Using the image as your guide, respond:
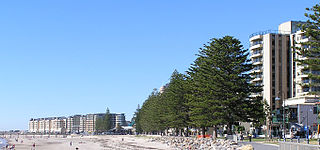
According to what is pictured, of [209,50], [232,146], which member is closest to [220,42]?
[209,50]

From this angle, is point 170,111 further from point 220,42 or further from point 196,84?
point 220,42

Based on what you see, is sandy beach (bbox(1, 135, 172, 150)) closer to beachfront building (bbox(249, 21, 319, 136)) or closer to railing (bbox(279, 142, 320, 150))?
beachfront building (bbox(249, 21, 319, 136))

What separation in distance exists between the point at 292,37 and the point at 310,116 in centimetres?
2871

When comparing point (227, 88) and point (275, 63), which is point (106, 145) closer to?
point (275, 63)

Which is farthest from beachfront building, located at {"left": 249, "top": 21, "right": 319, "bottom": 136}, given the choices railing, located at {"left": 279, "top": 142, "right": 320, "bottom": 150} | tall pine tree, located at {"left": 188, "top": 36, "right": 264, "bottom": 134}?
railing, located at {"left": 279, "top": 142, "right": 320, "bottom": 150}

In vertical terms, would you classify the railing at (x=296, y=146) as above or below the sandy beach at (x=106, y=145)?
above

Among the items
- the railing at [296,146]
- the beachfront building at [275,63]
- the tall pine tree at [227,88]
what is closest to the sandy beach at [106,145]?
the tall pine tree at [227,88]

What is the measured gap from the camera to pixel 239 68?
49156 mm

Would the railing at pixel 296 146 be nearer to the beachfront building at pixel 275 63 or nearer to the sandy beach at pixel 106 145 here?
the sandy beach at pixel 106 145

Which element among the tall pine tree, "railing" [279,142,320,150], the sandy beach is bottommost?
the sandy beach

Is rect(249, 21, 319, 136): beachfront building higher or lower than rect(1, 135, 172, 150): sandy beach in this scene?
higher

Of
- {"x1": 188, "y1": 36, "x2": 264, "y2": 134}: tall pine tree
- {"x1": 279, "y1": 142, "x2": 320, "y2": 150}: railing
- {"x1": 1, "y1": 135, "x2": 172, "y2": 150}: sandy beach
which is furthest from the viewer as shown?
{"x1": 1, "y1": 135, "x2": 172, "y2": 150}: sandy beach

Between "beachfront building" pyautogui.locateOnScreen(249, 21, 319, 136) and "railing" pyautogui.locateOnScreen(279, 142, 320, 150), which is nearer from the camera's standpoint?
"railing" pyautogui.locateOnScreen(279, 142, 320, 150)

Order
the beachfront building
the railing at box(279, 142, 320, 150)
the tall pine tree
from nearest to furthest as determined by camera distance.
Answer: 1. the railing at box(279, 142, 320, 150)
2. the tall pine tree
3. the beachfront building
